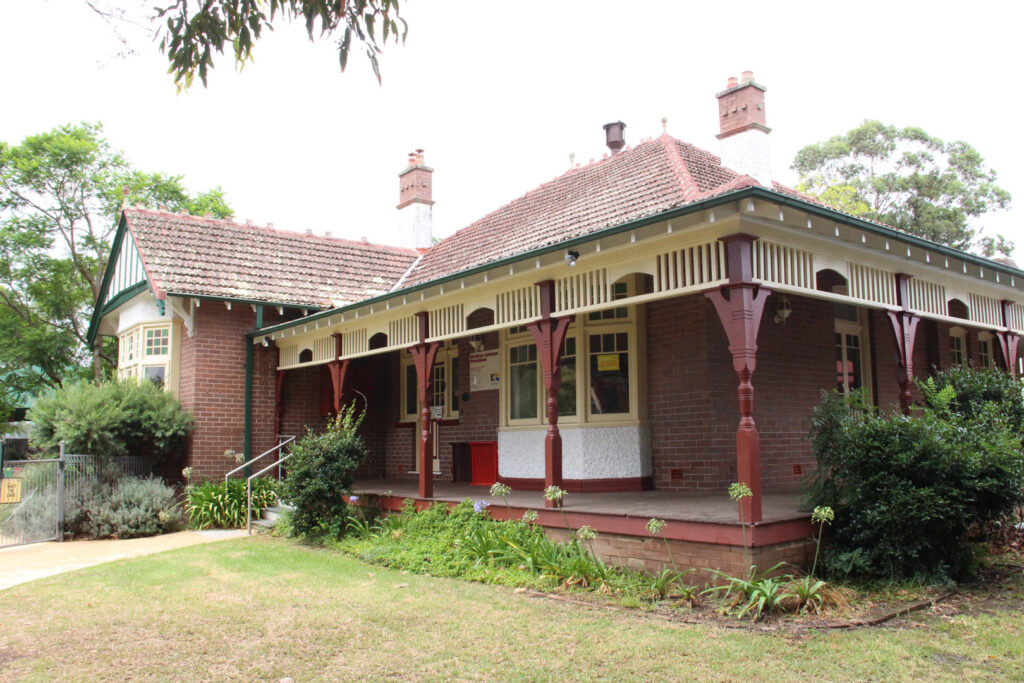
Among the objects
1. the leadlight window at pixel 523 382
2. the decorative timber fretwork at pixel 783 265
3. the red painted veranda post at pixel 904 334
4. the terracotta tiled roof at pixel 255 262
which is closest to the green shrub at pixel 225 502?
the terracotta tiled roof at pixel 255 262

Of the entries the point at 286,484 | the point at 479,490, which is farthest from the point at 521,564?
the point at 286,484

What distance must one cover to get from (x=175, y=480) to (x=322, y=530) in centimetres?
485

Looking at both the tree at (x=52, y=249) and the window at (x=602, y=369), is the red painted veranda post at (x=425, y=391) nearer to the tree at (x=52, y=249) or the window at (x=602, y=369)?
the window at (x=602, y=369)

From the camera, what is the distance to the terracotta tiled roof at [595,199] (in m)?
10.8

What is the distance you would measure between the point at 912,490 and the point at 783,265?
230cm

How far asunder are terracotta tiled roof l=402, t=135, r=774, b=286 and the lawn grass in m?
4.67

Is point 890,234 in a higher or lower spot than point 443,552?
higher

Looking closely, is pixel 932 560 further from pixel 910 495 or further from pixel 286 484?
pixel 286 484

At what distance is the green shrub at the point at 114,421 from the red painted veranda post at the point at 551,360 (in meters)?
8.03

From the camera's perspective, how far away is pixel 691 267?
7508mm

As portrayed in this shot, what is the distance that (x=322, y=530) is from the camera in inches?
433

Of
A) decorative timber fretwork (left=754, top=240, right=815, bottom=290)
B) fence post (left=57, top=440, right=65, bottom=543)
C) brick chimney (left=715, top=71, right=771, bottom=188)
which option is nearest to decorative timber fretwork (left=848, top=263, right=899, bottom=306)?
decorative timber fretwork (left=754, top=240, right=815, bottom=290)

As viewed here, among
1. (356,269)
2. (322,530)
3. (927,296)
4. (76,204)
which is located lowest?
(322,530)

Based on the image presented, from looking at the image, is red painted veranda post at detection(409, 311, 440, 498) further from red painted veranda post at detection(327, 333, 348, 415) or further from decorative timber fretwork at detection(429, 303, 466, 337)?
red painted veranda post at detection(327, 333, 348, 415)
